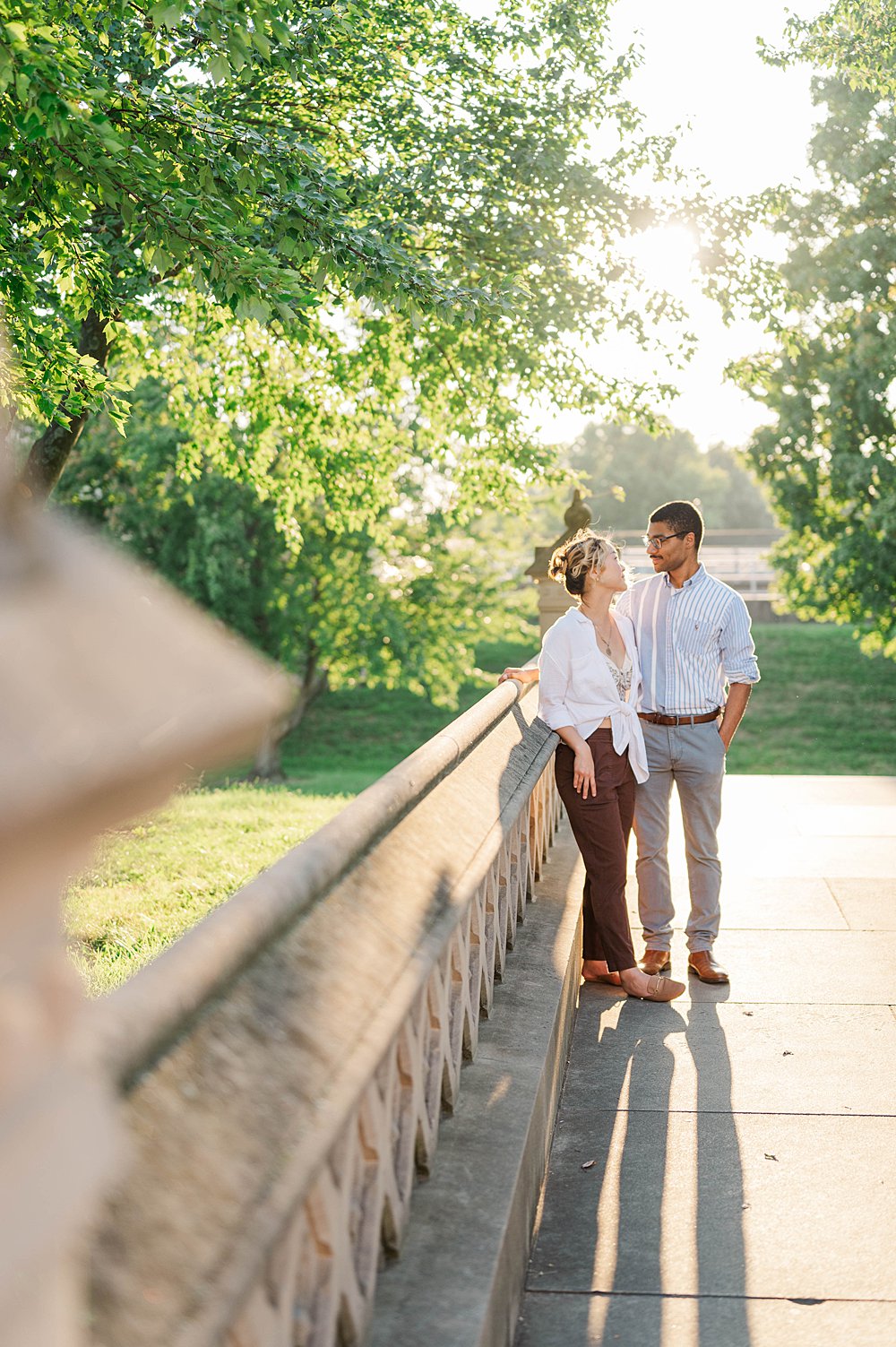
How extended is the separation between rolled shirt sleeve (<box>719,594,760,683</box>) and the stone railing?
9.22 feet

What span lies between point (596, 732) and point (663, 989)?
1.17 metres

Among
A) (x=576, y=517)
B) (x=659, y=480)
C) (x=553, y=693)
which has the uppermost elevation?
(x=659, y=480)

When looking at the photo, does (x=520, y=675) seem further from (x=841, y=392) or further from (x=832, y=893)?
(x=841, y=392)

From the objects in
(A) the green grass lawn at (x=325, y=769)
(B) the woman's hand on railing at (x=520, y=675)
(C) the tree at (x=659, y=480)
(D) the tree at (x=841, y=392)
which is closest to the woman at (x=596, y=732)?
(B) the woman's hand on railing at (x=520, y=675)

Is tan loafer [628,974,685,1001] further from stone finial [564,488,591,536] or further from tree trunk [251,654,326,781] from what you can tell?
tree trunk [251,654,326,781]

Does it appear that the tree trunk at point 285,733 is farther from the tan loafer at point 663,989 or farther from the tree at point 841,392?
the tan loafer at point 663,989

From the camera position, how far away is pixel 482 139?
39.0 feet

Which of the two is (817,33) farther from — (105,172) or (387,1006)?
(387,1006)

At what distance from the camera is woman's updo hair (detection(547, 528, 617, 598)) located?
5680 millimetres

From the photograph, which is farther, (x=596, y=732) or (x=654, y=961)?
(x=654, y=961)

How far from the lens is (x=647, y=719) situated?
618 centimetres

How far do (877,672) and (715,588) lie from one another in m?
31.2

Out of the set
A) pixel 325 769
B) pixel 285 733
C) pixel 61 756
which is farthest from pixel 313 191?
pixel 325 769

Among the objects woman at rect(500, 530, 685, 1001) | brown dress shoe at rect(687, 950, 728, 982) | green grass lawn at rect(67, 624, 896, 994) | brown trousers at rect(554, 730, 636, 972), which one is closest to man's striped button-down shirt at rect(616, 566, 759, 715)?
woman at rect(500, 530, 685, 1001)
